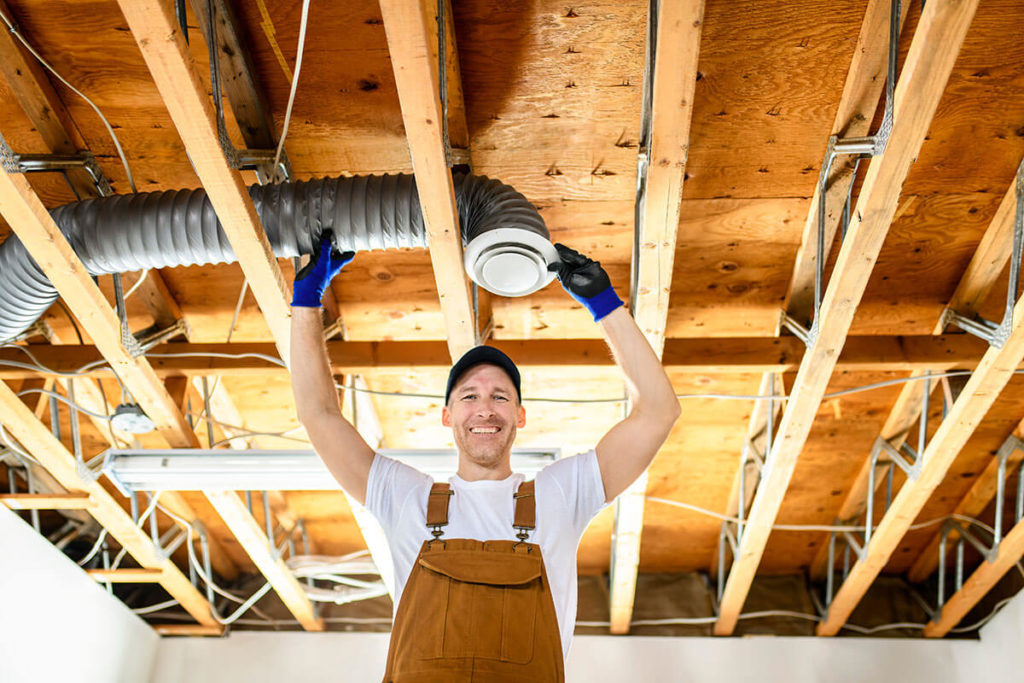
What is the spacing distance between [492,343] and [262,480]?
94 cm

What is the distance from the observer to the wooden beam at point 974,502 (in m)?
4.26

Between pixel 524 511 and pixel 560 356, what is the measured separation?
1493mm

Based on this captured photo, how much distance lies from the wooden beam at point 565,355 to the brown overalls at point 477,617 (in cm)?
154

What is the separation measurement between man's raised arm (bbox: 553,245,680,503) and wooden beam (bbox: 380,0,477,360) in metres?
0.58

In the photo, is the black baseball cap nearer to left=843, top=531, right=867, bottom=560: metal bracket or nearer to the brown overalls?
the brown overalls

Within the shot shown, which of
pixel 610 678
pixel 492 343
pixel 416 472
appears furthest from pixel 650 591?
pixel 416 472

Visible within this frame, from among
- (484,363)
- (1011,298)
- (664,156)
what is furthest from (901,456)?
(484,363)

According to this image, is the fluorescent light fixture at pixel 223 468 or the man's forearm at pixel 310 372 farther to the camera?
the fluorescent light fixture at pixel 223 468

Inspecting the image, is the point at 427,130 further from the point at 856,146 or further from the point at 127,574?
the point at 127,574

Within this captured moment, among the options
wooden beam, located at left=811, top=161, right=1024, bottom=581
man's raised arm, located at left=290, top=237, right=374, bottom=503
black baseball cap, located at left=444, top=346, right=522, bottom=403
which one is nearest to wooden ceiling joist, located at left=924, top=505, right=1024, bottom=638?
wooden beam, located at left=811, top=161, right=1024, bottom=581

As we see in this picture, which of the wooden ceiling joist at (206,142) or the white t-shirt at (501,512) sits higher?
the wooden ceiling joist at (206,142)

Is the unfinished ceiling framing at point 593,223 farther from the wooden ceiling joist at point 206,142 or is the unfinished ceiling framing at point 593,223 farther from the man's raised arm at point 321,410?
the man's raised arm at point 321,410

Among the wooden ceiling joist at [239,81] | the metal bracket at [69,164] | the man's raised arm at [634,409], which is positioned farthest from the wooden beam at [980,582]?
the metal bracket at [69,164]

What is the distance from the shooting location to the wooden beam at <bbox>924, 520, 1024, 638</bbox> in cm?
410
